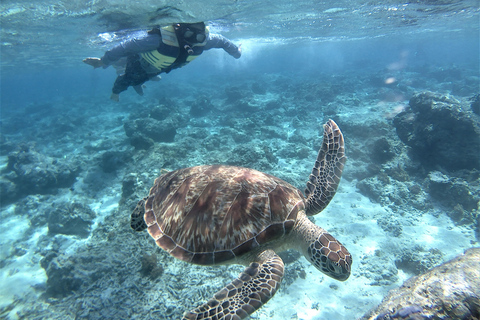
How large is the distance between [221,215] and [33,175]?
11459 mm

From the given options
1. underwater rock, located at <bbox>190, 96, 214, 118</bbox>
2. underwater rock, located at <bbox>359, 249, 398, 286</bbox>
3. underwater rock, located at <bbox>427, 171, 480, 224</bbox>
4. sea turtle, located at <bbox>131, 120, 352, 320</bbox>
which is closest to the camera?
sea turtle, located at <bbox>131, 120, 352, 320</bbox>

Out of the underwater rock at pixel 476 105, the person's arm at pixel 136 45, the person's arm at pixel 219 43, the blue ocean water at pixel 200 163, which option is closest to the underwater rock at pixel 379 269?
the blue ocean water at pixel 200 163

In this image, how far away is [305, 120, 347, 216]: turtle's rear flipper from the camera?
3.89m

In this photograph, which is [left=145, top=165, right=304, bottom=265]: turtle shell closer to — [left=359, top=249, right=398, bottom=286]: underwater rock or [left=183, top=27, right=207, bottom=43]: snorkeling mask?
[left=359, top=249, right=398, bottom=286]: underwater rock

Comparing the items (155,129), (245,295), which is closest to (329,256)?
(245,295)

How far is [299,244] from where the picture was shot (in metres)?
3.43

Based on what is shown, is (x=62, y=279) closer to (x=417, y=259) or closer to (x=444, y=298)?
(x=444, y=298)

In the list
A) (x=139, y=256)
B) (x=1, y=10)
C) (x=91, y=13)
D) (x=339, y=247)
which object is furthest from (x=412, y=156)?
(x=1, y=10)

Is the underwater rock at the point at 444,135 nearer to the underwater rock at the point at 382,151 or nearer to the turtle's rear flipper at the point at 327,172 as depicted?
the underwater rock at the point at 382,151

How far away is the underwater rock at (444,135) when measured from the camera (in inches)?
305

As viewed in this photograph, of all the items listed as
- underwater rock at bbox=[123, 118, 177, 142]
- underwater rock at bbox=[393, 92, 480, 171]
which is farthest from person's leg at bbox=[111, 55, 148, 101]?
underwater rock at bbox=[393, 92, 480, 171]

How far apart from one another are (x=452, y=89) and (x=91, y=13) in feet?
102

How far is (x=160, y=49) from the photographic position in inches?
239

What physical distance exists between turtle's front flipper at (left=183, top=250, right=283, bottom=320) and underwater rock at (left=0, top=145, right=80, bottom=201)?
11.2 metres
